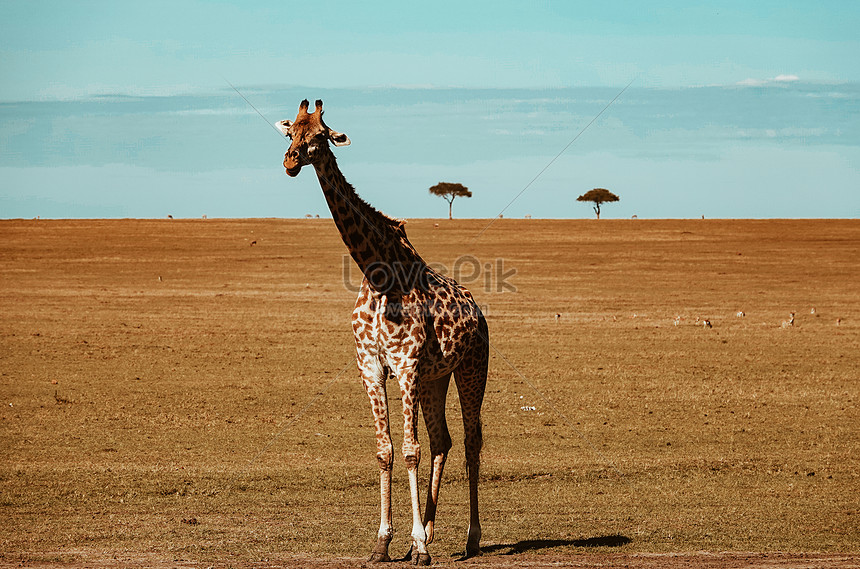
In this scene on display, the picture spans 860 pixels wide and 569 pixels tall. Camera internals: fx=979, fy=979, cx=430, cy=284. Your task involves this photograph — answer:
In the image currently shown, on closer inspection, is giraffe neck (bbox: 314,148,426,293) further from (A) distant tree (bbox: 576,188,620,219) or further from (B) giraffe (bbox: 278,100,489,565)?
(A) distant tree (bbox: 576,188,620,219)

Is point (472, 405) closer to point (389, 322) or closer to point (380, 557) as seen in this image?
point (389, 322)

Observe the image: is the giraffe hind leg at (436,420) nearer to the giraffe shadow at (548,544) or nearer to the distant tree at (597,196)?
the giraffe shadow at (548,544)

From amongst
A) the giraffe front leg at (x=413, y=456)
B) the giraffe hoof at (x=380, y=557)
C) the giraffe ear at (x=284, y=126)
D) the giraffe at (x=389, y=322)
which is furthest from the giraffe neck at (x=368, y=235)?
the giraffe hoof at (x=380, y=557)

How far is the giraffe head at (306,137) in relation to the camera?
733cm

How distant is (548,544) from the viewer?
9.03 m

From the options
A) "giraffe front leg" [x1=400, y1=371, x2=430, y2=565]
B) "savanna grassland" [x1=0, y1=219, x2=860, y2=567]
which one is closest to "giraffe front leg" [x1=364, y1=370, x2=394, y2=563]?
"giraffe front leg" [x1=400, y1=371, x2=430, y2=565]

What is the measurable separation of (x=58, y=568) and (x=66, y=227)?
59.1 m

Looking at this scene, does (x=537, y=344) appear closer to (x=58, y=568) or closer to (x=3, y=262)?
(x=58, y=568)

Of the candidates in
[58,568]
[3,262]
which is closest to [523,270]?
[3,262]

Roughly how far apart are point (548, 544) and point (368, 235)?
337cm

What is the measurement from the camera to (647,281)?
1672 inches

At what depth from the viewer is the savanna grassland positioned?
368 inches

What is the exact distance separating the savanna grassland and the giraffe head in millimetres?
3249

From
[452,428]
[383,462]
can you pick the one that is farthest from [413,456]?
[452,428]
